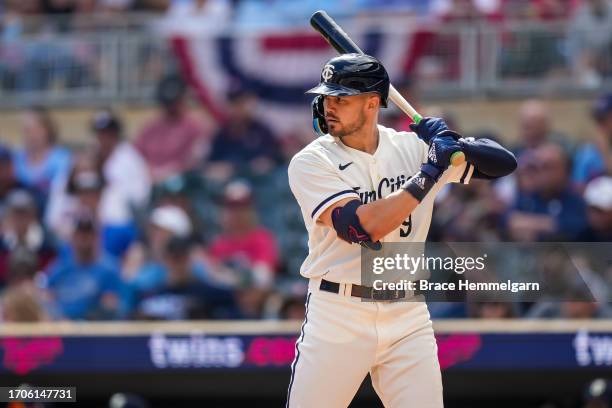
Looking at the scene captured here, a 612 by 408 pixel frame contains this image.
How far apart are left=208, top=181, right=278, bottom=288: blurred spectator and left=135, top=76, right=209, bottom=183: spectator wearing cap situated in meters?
0.75

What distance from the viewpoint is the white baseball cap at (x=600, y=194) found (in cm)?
674

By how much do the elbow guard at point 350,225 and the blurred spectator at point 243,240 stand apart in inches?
139

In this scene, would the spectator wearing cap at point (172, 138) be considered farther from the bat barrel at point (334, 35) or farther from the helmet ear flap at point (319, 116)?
the helmet ear flap at point (319, 116)

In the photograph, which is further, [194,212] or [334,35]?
[194,212]

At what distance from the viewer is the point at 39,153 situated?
8.46m

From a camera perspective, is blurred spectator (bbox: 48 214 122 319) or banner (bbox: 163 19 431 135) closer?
blurred spectator (bbox: 48 214 122 319)

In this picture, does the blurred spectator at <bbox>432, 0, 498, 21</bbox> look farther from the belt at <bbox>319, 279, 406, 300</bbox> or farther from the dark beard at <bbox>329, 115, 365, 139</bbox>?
the belt at <bbox>319, 279, 406, 300</bbox>

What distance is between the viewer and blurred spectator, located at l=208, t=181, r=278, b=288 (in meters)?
7.38

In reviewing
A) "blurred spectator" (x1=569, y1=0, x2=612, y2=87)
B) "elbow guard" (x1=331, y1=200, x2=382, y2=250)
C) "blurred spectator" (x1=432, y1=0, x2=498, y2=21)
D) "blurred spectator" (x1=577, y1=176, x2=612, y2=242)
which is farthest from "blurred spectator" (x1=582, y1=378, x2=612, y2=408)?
"blurred spectator" (x1=432, y1=0, x2=498, y2=21)

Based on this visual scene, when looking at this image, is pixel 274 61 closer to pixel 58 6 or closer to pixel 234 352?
pixel 58 6

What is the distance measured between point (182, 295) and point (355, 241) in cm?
326

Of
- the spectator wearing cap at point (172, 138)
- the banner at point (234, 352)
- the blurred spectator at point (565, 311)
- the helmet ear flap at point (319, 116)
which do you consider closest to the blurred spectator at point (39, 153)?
the spectator wearing cap at point (172, 138)

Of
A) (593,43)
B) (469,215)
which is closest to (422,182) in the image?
(469,215)

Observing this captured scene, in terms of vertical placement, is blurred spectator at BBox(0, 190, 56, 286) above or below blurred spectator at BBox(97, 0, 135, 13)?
below
